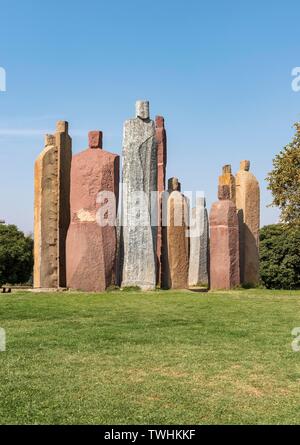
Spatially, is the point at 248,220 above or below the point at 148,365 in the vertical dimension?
above

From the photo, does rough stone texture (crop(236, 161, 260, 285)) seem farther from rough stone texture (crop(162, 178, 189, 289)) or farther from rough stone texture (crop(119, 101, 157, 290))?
rough stone texture (crop(119, 101, 157, 290))

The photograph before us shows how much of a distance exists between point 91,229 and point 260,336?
553 cm

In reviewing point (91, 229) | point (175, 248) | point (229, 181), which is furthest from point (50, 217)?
point (229, 181)

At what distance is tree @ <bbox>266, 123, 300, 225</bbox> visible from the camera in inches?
609

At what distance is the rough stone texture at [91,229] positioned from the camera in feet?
37.5

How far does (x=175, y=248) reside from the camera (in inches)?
496

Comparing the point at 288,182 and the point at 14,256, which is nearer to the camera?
the point at 288,182

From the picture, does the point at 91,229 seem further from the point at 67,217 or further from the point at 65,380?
the point at 65,380

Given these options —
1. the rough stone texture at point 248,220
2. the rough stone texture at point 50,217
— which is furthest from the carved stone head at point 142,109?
the rough stone texture at point 248,220

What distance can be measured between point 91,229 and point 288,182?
21.9 ft

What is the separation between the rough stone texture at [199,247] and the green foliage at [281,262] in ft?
27.1

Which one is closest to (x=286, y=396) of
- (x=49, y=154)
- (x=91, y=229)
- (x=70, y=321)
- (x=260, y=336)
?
(x=260, y=336)

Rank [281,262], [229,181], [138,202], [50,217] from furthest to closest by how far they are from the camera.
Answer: [281,262], [229,181], [50,217], [138,202]

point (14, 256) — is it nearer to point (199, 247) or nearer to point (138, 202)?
point (199, 247)
